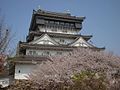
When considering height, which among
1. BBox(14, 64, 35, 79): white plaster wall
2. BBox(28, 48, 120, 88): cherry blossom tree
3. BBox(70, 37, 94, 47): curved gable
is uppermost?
BBox(70, 37, 94, 47): curved gable

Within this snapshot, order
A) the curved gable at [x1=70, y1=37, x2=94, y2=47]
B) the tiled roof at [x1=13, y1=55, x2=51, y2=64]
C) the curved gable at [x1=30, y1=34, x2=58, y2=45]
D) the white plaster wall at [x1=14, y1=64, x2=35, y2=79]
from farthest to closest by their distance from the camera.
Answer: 1. the curved gable at [x1=70, y1=37, x2=94, y2=47]
2. the curved gable at [x1=30, y1=34, x2=58, y2=45]
3. the white plaster wall at [x1=14, y1=64, x2=35, y2=79]
4. the tiled roof at [x1=13, y1=55, x2=51, y2=64]

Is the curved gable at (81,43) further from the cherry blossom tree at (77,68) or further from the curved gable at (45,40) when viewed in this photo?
the cherry blossom tree at (77,68)

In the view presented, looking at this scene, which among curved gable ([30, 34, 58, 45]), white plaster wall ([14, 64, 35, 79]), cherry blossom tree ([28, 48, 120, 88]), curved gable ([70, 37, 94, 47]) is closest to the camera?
cherry blossom tree ([28, 48, 120, 88])

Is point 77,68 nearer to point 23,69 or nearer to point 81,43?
point 23,69

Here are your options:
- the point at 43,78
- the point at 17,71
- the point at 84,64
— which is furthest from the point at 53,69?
the point at 17,71

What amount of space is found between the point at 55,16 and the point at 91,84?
29.5 meters

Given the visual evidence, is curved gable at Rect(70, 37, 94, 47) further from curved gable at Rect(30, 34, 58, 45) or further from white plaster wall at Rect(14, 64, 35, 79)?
white plaster wall at Rect(14, 64, 35, 79)

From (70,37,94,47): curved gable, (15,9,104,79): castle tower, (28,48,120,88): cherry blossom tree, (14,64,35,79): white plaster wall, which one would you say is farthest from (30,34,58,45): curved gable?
(28,48,120,88): cherry blossom tree

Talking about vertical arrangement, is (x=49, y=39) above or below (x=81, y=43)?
above

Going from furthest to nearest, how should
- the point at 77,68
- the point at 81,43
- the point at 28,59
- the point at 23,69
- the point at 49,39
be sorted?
the point at 81,43 < the point at 49,39 < the point at 28,59 < the point at 23,69 < the point at 77,68

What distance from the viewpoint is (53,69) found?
12.8 metres

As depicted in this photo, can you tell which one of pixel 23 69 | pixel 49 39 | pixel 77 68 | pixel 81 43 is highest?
pixel 49 39

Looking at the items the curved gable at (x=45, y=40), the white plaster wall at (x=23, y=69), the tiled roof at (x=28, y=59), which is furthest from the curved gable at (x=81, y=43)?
the white plaster wall at (x=23, y=69)

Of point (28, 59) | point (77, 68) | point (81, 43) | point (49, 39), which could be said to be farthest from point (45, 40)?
point (77, 68)
